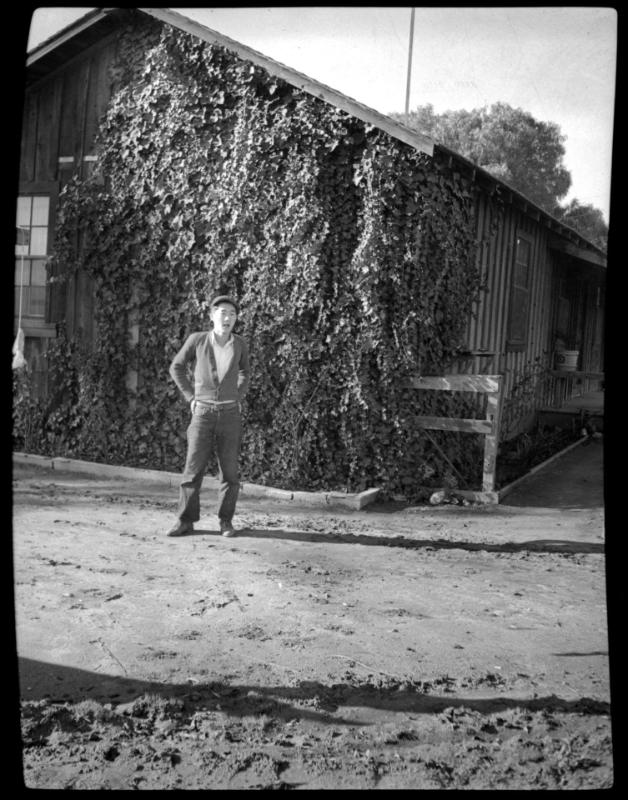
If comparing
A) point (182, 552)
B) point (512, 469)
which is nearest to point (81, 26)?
point (182, 552)

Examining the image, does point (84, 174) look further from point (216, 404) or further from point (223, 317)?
point (216, 404)

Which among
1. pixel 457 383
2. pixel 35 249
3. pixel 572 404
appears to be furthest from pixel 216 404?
pixel 572 404

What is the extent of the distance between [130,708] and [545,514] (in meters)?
5.62

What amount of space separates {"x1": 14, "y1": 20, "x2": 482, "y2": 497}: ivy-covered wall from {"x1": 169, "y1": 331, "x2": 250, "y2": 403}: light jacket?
2.03 m

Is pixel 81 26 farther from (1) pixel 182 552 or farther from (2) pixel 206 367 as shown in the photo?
(1) pixel 182 552

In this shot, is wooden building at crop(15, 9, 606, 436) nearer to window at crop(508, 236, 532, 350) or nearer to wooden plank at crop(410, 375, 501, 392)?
window at crop(508, 236, 532, 350)

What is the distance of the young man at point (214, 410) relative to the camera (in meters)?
6.46

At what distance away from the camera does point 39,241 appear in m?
11.2

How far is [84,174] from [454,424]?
6311 mm

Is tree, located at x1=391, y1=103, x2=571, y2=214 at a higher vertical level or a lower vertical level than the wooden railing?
higher

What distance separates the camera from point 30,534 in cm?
636

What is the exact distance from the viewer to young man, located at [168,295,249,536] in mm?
6465

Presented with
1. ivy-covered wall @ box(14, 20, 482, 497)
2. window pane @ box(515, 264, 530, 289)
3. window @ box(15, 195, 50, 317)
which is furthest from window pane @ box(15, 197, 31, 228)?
window pane @ box(515, 264, 530, 289)

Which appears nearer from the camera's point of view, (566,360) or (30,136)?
(30,136)
